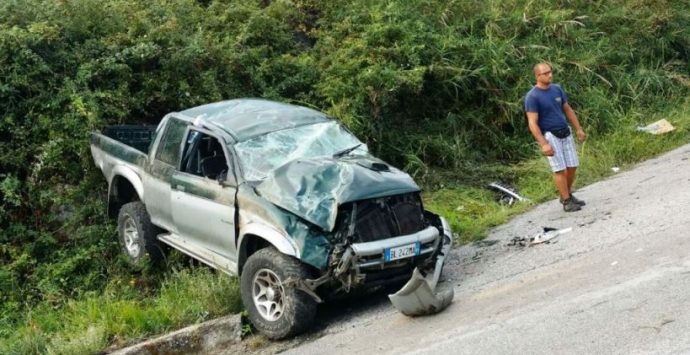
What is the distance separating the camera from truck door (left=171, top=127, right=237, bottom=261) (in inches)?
290

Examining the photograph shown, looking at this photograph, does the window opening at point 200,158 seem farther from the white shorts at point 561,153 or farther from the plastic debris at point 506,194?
the plastic debris at point 506,194

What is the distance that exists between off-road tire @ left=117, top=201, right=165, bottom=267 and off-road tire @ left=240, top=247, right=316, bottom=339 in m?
2.15

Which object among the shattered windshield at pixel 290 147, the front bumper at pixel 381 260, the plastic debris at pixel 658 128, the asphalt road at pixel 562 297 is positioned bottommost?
the plastic debris at pixel 658 128

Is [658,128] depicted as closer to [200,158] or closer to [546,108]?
[546,108]

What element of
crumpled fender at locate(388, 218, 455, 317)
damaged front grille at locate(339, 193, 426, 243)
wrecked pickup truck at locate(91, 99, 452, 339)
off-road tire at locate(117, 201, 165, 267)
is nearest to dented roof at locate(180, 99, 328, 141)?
wrecked pickup truck at locate(91, 99, 452, 339)

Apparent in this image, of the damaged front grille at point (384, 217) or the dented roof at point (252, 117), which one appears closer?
the damaged front grille at point (384, 217)

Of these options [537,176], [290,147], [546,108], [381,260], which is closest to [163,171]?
[290,147]

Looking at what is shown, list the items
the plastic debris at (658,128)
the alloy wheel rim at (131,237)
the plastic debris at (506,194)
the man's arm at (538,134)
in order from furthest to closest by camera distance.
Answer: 1. the plastic debris at (658,128)
2. the plastic debris at (506,194)
3. the alloy wheel rim at (131,237)
4. the man's arm at (538,134)

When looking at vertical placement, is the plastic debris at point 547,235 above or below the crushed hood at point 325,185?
below

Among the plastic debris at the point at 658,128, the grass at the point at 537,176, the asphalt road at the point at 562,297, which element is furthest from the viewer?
the plastic debris at the point at 658,128

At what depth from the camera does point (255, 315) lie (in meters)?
7.00

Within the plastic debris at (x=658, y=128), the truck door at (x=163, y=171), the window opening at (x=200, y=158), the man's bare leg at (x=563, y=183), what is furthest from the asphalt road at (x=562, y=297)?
the plastic debris at (x=658, y=128)

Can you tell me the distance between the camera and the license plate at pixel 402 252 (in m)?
6.66

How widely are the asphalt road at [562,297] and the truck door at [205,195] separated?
1.23 meters
